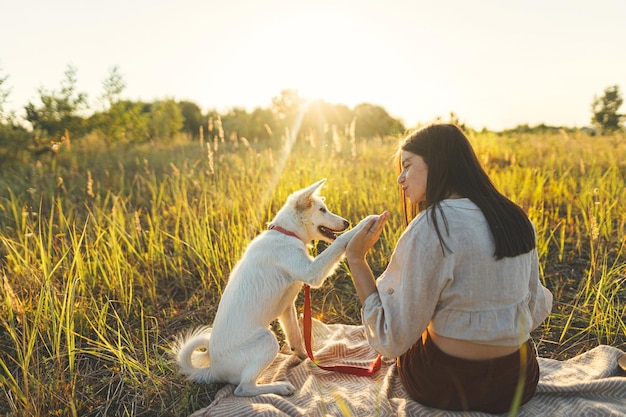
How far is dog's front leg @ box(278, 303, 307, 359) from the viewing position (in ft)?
11.9

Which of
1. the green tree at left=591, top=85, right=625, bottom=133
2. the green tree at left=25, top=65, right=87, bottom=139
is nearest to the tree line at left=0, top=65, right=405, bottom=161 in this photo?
the green tree at left=25, top=65, right=87, bottom=139

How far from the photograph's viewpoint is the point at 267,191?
612 centimetres

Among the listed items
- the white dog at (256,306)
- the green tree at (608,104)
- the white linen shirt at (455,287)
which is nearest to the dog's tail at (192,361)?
the white dog at (256,306)

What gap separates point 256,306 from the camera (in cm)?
313

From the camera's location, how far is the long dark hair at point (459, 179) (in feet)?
7.73

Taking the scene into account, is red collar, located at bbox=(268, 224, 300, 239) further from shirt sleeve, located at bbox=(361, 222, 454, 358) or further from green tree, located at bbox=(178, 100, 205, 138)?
green tree, located at bbox=(178, 100, 205, 138)

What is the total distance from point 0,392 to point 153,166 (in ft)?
22.4

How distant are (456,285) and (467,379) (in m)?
0.57

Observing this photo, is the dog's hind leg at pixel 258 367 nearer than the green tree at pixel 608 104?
Yes

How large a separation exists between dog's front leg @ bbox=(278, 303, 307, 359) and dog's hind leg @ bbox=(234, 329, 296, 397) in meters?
0.55

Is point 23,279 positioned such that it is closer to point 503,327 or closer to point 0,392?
point 0,392

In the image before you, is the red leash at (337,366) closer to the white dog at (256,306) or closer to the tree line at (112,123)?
the white dog at (256,306)

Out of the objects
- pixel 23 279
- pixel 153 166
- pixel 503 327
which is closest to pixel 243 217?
pixel 23 279

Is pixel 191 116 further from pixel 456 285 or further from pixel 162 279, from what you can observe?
pixel 456 285
